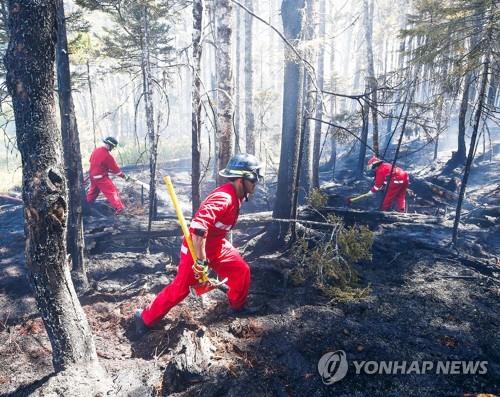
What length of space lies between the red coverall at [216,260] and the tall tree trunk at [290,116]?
205cm

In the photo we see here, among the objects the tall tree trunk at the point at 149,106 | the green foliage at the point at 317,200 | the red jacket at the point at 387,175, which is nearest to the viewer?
the tall tree trunk at the point at 149,106

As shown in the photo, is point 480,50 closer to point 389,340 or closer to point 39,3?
point 389,340

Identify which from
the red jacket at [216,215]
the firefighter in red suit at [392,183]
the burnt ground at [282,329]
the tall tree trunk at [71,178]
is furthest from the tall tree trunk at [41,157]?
the firefighter in red suit at [392,183]

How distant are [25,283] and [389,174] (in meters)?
8.70

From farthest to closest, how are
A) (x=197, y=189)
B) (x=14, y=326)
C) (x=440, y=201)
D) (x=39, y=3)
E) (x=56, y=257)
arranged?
(x=440, y=201) < (x=197, y=189) < (x=14, y=326) < (x=56, y=257) < (x=39, y=3)

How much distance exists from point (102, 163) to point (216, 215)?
6.10 meters

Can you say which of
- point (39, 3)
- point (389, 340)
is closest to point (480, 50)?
point (389, 340)

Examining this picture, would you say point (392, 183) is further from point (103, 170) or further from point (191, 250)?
point (103, 170)

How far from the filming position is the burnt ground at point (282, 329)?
10.5 ft

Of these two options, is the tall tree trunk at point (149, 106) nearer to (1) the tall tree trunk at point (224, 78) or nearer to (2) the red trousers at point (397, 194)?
(1) the tall tree trunk at point (224, 78)

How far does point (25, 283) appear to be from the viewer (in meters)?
5.57

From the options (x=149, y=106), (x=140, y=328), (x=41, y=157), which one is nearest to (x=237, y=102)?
(x=149, y=106)

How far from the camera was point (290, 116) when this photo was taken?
6.03m

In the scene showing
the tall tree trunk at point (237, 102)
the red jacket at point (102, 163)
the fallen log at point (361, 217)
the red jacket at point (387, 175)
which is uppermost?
the tall tree trunk at point (237, 102)
